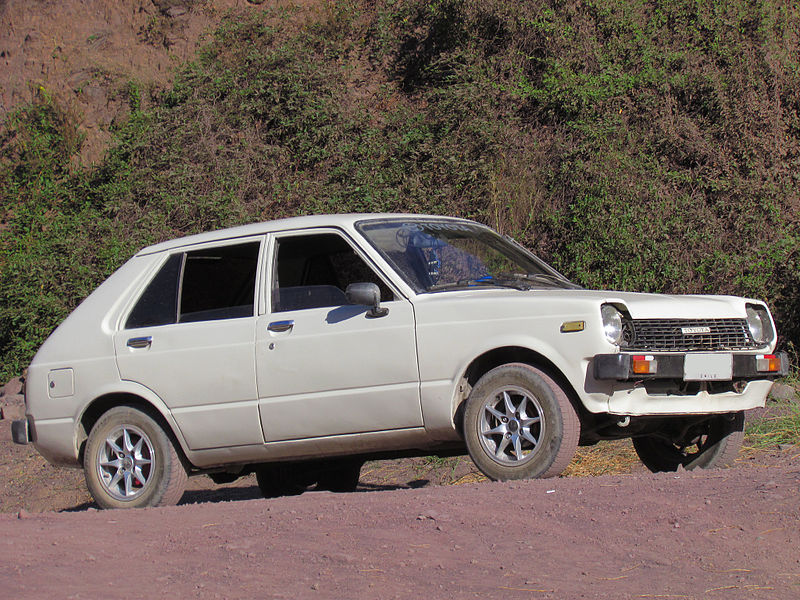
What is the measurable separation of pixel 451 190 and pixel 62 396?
8.71 meters

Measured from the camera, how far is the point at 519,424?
17.7ft

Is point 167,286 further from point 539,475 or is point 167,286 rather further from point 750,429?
point 750,429

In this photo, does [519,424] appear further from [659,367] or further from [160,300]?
[160,300]

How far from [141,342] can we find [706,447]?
374cm

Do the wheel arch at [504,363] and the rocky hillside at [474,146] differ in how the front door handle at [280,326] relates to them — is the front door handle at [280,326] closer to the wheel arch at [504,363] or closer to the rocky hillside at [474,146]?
the wheel arch at [504,363]

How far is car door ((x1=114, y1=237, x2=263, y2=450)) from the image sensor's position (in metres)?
6.19

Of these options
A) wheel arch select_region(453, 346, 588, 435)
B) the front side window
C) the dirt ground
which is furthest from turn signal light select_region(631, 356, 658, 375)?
the front side window

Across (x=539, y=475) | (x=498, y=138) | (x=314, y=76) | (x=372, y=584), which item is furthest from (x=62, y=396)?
(x=314, y=76)

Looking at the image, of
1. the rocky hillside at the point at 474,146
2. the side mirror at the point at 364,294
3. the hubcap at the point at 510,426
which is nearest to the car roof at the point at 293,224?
the side mirror at the point at 364,294


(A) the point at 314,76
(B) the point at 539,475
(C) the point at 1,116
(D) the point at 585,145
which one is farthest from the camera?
(C) the point at 1,116

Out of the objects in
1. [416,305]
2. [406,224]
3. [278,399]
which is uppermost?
[406,224]

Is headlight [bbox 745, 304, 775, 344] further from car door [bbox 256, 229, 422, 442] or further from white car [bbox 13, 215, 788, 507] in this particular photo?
car door [bbox 256, 229, 422, 442]

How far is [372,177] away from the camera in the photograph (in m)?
15.5

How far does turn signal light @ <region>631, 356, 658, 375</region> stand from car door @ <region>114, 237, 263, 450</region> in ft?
7.71
